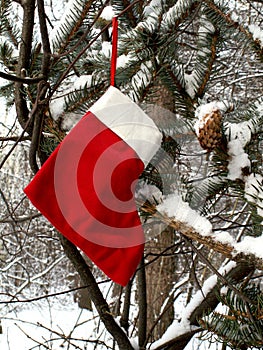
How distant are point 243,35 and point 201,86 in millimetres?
102

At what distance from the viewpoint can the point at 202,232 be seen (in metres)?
0.60

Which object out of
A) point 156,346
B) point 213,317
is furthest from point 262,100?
point 156,346

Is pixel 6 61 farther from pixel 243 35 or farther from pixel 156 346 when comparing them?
pixel 156 346

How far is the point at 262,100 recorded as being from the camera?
0.69 meters

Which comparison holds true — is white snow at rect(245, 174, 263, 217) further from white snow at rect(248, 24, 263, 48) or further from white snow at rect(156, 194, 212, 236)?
white snow at rect(248, 24, 263, 48)

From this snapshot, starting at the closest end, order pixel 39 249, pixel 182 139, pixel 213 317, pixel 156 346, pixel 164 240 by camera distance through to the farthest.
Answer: pixel 213 317, pixel 182 139, pixel 156 346, pixel 164 240, pixel 39 249

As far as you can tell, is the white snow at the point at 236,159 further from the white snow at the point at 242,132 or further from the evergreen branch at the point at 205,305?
the evergreen branch at the point at 205,305

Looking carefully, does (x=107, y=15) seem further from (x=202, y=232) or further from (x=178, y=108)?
(x=202, y=232)

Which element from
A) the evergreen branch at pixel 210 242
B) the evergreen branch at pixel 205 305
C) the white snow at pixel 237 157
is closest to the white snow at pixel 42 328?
the evergreen branch at pixel 205 305

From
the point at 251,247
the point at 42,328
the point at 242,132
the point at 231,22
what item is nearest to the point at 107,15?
the point at 231,22

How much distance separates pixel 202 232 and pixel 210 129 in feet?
0.46

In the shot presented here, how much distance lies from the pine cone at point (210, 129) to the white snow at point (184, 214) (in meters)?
0.11

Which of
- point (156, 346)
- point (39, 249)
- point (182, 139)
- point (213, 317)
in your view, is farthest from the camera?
point (39, 249)

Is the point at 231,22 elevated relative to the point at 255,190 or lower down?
elevated
